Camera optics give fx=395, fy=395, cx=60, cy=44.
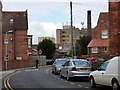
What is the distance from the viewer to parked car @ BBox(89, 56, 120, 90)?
17.7 m

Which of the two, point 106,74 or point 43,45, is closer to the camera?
point 106,74

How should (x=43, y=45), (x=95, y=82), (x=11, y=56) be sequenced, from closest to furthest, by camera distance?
(x=95, y=82)
(x=11, y=56)
(x=43, y=45)

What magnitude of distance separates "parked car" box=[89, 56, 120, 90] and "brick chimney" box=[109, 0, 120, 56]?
23.2 meters

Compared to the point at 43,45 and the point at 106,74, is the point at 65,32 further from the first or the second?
the point at 106,74

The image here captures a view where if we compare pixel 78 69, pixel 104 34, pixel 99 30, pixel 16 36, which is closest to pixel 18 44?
pixel 16 36

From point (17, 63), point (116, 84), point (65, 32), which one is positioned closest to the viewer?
point (116, 84)

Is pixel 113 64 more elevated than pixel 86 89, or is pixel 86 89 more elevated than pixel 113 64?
pixel 113 64

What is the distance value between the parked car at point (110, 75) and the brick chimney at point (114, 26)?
2321 cm

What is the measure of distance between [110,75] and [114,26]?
87.0ft

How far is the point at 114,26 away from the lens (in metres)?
44.5

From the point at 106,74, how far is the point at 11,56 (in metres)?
67.0

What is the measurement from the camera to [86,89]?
19.9 meters

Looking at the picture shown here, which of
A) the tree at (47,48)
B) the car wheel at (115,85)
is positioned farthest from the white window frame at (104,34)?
the car wheel at (115,85)

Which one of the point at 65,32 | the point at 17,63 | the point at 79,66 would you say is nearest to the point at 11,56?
the point at 17,63
